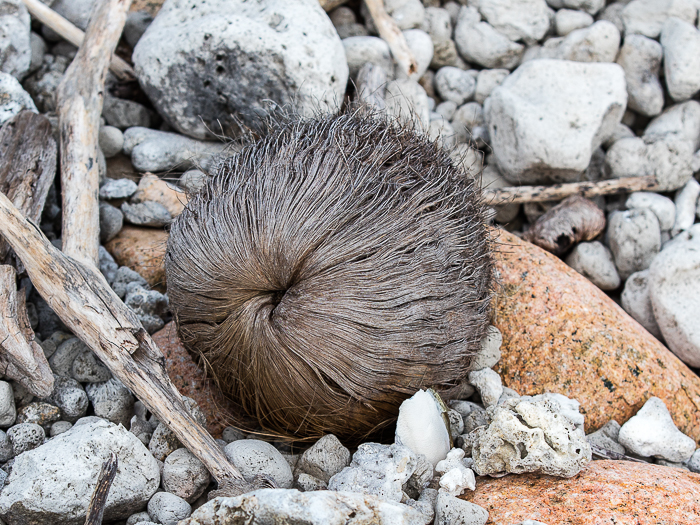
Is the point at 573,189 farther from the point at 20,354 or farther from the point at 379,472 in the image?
the point at 20,354

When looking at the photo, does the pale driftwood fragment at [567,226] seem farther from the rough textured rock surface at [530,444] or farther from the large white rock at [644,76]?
the rough textured rock surface at [530,444]

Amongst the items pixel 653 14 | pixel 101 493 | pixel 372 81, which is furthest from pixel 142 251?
pixel 653 14

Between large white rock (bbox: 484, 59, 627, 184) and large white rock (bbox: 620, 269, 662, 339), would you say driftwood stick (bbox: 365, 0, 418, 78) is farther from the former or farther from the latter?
large white rock (bbox: 620, 269, 662, 339)

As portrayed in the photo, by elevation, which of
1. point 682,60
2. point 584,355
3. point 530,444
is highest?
point 682,60

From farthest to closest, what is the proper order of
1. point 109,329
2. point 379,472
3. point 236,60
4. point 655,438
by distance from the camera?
point 236,60 → point 655,438 → point 109,329 → point 379,472

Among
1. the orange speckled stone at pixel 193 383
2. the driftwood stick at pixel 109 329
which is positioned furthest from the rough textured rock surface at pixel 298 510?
the orange speckled stone at pixel 193 383

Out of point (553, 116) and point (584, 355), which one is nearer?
point (584, 355)

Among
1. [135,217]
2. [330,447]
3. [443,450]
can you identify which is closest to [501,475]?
[443,450]

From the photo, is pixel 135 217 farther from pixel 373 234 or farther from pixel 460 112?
pixel 460 112
